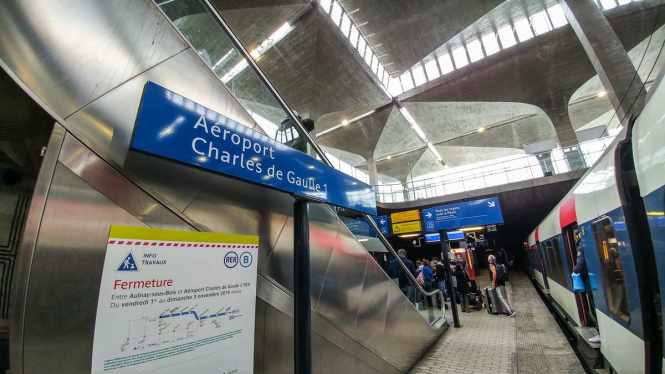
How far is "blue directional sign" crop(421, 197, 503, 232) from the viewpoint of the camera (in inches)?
327

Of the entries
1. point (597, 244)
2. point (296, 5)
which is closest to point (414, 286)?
point (597, 244)

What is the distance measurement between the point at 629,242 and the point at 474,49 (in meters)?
19.9

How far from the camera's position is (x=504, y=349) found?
17.1ft

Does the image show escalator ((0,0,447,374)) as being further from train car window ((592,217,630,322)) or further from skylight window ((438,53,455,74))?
skylight window ((438,53,455,74))

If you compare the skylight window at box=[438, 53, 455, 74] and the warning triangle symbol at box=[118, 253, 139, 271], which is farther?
the skylight window at box=[438, 53, 455, 74]

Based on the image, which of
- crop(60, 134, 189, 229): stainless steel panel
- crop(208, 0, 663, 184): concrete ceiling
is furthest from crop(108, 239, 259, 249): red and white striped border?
crop(208, 0, 663, 184): concrete ceiling

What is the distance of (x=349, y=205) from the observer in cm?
327

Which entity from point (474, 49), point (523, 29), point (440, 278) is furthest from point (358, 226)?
point (474, 49)

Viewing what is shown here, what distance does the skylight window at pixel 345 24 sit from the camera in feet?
52.9

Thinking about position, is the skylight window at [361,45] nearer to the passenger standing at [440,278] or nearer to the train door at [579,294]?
the passenger standing at [440,278]

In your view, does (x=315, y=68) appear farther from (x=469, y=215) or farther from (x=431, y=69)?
(x=469, y=215)

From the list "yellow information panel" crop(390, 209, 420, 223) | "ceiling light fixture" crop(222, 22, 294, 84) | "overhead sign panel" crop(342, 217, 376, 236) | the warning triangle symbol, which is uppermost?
"ceiling light fixture" crop(222, 22, 294, 84)

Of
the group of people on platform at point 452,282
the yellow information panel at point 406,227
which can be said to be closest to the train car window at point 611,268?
the group of people on platform at point 452,282

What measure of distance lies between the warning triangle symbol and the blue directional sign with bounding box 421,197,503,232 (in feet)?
27.5
